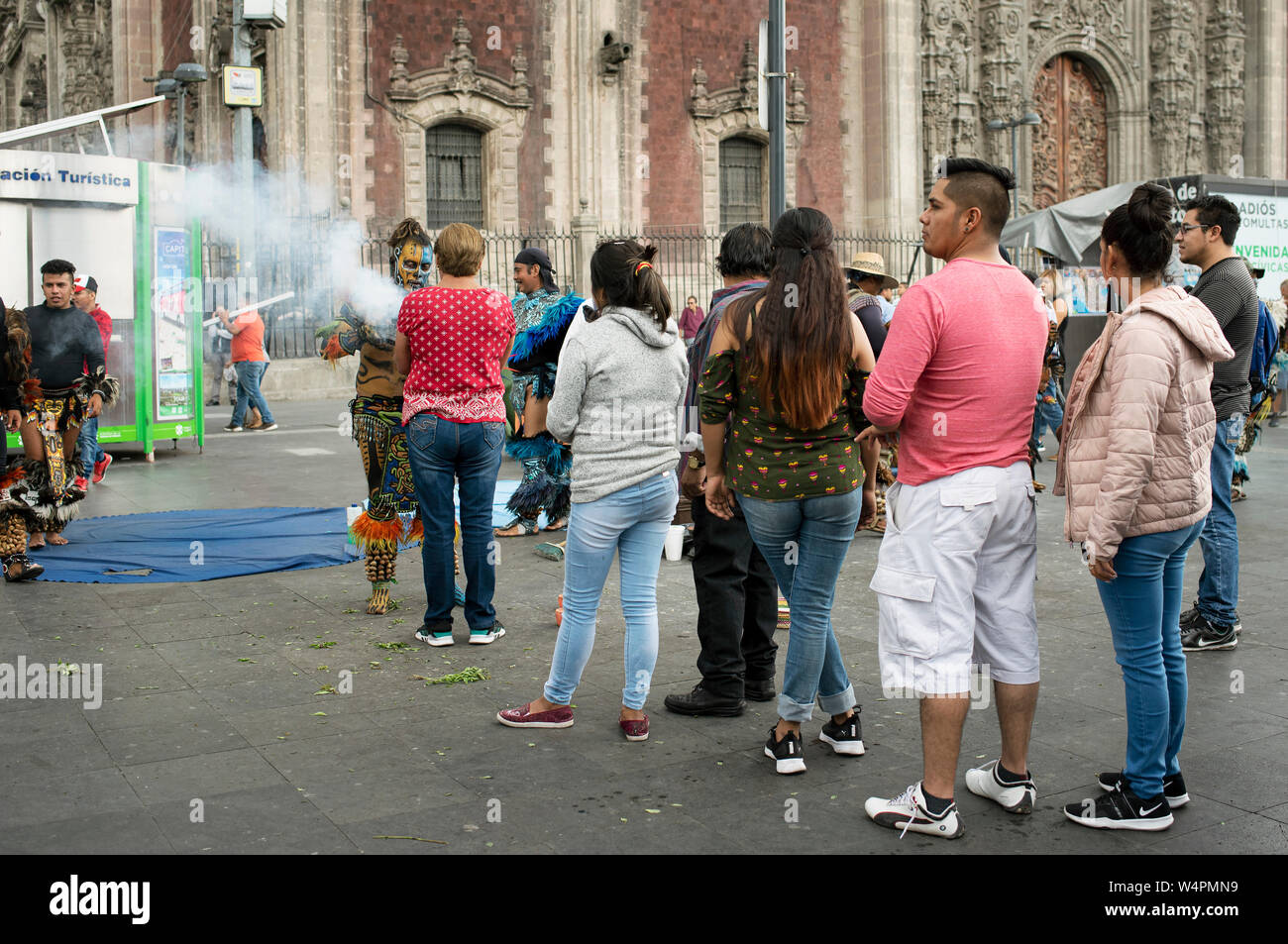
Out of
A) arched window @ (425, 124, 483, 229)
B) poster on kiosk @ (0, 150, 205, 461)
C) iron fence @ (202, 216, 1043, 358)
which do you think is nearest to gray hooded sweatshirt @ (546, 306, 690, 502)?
poster on kiosk @ (0, 150, 205, 461)

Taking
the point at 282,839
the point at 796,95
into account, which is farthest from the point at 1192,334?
the point at 796,95

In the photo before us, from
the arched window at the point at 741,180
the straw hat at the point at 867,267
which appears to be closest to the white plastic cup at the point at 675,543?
the straw hat at the point at 867,267

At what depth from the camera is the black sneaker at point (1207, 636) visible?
20.1 feet

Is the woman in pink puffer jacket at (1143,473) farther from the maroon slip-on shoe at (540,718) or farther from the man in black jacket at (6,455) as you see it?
the man in black jacket at (6,455)

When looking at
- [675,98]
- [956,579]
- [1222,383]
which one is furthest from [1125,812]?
[675,98]

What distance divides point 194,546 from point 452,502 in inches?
124

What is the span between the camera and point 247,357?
1645 centimetres

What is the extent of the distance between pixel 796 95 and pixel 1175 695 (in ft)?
82.3

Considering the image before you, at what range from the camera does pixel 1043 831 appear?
4012 millimetres

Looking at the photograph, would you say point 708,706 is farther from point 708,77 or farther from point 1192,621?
point 708,77

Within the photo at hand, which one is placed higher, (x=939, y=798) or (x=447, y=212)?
(x=447, y=212)

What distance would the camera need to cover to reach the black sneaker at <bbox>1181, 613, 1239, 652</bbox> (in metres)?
6.11
